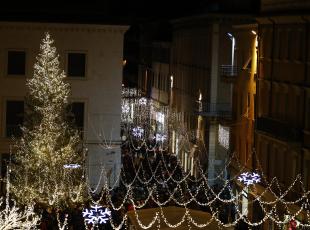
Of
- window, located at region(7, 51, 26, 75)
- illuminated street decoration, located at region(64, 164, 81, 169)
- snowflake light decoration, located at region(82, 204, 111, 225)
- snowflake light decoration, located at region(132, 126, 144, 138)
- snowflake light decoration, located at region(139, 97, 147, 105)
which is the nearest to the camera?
snowflake light decoration, located at region(82, 204, 111, 225)

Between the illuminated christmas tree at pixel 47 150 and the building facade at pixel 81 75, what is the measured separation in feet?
25.3

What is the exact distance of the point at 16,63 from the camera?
41.8 metres

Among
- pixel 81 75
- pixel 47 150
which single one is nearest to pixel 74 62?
pixel 81 75

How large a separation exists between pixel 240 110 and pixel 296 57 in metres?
10.0

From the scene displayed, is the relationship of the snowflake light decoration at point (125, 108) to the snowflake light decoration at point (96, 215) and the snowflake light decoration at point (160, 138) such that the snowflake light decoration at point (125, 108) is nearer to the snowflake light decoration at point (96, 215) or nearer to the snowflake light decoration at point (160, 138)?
the snowflake light decoration at point (160, 138)

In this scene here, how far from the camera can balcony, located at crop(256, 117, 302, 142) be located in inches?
1131

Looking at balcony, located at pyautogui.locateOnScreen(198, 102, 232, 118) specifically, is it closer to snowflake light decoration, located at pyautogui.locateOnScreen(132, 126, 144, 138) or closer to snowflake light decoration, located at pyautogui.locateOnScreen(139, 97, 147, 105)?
snowflake light decoration, located at pyautogui.locateOnScreen(132, 126, 144, 138)

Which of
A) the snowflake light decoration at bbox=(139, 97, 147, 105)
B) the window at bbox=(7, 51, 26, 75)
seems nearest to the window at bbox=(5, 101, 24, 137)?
the window at bbox=(7, 51, 26, 75)

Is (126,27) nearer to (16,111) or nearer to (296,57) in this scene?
(16,111)

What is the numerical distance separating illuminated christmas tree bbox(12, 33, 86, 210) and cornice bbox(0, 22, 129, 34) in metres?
7.85

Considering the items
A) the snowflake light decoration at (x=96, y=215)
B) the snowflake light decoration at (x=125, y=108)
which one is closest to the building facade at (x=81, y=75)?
the snowflake light decoration at (x=96, y=215)

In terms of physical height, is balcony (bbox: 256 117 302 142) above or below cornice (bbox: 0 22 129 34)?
below

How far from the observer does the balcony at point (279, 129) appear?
2872 cm

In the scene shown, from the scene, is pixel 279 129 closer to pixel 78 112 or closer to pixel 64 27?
pixel 78 112
